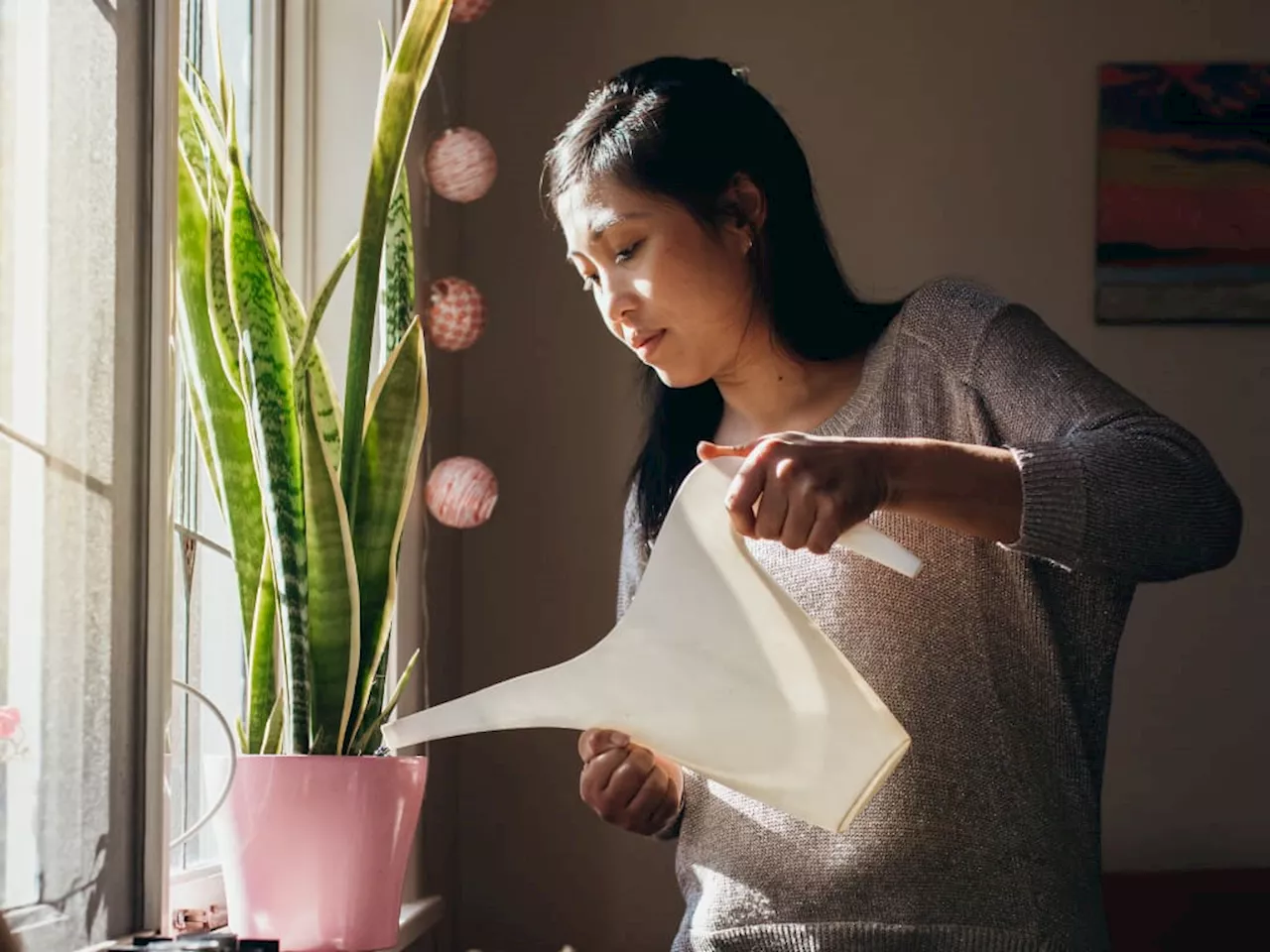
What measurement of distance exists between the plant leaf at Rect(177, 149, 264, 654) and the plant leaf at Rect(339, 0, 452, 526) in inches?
3.4

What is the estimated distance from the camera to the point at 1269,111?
262 centimetres

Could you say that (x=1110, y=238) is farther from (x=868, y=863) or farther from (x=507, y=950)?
(x=868, y=863)

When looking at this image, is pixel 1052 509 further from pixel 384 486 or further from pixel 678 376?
pixel 384 486

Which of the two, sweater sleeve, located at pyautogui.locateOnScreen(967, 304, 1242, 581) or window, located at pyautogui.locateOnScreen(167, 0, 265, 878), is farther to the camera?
window, located at pyautogui.locateOnScreen(167, 0, 265, 878)

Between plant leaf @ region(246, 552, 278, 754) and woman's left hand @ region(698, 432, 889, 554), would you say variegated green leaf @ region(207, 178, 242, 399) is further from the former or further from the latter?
woman's left hand @ region(698, 432, 889, 554)

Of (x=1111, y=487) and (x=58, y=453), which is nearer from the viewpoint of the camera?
(x=1111, y=487)

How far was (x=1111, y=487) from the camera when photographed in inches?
37.9

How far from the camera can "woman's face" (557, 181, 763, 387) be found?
125 centimetres

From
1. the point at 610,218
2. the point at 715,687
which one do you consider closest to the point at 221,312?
the point at 610,218

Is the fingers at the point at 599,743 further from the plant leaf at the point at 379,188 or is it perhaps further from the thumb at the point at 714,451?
the thumb at the point at 714,451

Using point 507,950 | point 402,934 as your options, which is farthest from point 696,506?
point 507,950

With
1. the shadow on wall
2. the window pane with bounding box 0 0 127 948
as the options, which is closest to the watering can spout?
the window pane with bounding box 0 0 127 948

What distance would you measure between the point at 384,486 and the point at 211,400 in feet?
0.55

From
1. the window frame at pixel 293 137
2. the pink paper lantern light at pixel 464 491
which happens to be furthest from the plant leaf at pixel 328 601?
the pink paper lantern light at pixel 464 491
